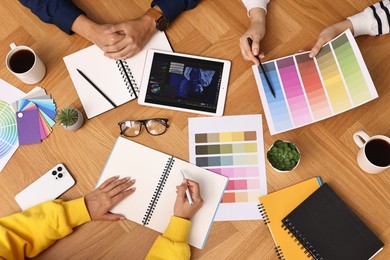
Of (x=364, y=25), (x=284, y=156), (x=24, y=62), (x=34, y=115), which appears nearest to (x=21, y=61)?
(x=24, y=62)

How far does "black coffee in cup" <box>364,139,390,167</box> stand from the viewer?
3.06 feet

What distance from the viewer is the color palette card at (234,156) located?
3.26 ft

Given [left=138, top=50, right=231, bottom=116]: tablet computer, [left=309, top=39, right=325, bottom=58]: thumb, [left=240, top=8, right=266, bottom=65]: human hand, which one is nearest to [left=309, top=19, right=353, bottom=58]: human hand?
[left=309, top=39, right=325, bottom=58]: thumb

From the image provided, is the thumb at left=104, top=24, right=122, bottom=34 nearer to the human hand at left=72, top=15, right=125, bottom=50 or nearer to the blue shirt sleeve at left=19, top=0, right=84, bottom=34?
the human hand at left=72, top=15, right=125, bottom=50

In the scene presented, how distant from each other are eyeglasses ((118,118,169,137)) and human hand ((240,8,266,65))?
1.03 ft

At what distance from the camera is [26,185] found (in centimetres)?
104

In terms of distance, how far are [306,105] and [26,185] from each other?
0.84 meters

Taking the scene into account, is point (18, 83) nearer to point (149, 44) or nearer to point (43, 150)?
point (43, 150)

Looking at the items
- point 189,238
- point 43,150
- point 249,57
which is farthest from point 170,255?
point 249,57

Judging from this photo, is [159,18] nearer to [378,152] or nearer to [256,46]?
[256,46]

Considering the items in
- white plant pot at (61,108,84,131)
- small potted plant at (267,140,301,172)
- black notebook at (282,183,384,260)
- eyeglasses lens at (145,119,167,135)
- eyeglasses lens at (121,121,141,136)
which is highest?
white plant pot at (61,108,84,131)

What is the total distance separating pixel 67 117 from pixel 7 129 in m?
0.22

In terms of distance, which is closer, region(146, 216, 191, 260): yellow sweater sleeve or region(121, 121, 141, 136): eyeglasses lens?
region(146, 216, 191, 260): yellow sweater sleeve

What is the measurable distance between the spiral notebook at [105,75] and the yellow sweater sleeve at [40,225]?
0.29m
